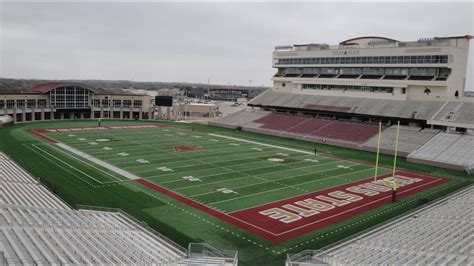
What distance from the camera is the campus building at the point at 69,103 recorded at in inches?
2192

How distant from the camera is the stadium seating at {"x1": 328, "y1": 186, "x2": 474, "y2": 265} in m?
13.1

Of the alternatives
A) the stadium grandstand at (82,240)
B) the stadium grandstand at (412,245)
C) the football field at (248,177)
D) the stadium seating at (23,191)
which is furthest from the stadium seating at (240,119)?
the stadium grandstand at (412,245)

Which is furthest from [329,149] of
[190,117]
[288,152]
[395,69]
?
[190,117]

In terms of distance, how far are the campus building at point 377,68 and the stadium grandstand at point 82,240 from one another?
1546 inches

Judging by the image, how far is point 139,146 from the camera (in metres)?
38.7

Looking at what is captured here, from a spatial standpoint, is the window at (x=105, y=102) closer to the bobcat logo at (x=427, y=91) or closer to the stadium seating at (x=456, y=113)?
the bobcat logo at (x=427, y=91)

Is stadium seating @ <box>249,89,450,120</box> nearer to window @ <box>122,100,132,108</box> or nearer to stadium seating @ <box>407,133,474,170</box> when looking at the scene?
stadium seating @ <box>407,133,474,170</box>

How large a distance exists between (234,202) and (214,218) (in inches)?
110

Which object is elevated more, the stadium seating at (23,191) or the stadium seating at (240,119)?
the stadium seating at (240,119)

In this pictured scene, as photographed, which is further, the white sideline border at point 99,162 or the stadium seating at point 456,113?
the stadium seating at point 456,113

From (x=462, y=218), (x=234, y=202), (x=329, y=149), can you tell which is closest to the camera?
(x=462, y=218)

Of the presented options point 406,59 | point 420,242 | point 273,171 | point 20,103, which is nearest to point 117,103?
point 20,103

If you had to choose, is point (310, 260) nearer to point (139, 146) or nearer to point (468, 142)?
point (139, 146)

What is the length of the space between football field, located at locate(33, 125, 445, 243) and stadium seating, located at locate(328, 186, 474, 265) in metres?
3.09
